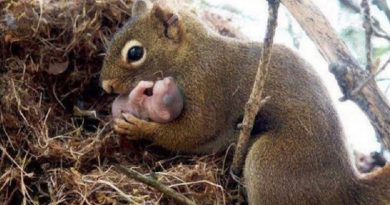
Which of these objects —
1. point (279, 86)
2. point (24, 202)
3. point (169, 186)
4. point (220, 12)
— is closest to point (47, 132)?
point (24, 202)

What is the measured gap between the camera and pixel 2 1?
3.48 metres

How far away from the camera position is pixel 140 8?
3.55 meters

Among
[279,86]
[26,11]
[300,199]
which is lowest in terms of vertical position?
[300,199]

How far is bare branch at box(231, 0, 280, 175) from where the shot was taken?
2418 millimetres

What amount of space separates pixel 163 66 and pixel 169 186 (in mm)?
672

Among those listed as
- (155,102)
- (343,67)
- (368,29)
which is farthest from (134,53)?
(368,29)

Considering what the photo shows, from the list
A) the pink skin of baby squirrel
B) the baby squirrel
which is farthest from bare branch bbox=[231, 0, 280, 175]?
the pink skin of baby squirrel

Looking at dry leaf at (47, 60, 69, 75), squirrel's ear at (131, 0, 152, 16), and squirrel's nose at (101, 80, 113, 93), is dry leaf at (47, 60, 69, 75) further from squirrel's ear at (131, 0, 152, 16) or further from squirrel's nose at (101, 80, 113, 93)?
Answer: squirrel's ear at (131, 0, 152, 16)

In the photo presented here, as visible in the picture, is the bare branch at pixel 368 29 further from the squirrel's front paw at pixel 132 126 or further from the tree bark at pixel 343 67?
the squirrel's front paw at pixel 132 126

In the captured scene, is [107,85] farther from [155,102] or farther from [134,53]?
[155,102]

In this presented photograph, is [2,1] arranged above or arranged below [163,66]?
above

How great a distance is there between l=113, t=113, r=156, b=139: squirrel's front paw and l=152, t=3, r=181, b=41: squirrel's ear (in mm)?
Answer: 413

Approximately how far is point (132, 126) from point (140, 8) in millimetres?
589

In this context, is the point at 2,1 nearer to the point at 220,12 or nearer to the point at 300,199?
the point at 220,12
